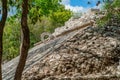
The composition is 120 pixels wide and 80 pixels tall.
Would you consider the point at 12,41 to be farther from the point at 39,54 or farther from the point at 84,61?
the point at 84,61

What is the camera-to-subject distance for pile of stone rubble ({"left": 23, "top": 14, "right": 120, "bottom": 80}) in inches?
364

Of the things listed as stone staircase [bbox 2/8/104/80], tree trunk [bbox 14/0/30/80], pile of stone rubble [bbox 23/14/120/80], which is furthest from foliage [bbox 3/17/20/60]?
tree trunk [bbox 14/0/30/80]

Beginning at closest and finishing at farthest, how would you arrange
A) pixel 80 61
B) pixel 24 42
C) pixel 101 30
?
pixel 24 42
pixel 80 61
pixel 101 30

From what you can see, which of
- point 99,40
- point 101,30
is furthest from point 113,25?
point 99,40

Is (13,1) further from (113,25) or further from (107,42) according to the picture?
(113,25)

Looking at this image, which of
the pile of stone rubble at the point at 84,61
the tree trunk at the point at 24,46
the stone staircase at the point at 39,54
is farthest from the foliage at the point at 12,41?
the tree trunk at the point at 24,46

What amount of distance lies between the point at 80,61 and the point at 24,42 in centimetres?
313

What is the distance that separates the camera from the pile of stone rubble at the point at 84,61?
364 inches

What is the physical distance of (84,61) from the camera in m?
9.73

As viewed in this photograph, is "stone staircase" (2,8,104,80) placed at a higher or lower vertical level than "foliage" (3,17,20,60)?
higher

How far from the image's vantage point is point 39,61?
10391mm

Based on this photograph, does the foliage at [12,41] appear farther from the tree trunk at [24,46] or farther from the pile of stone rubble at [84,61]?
the tree trunk at [24,46]

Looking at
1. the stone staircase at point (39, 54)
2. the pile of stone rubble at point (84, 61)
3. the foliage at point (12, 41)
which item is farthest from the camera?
the foliage at point (12, 41)

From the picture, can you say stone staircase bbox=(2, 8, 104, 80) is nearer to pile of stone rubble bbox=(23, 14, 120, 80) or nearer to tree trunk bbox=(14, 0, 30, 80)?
pile of stone rubble bbox=(23, 14, 120, 80)
